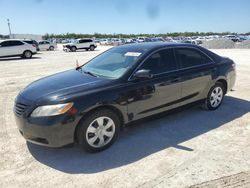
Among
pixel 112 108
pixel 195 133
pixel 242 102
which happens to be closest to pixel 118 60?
pixel 112 108

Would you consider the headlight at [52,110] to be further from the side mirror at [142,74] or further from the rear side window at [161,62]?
the rear side window at [161,62]

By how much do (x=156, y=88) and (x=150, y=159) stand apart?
128 centimetres

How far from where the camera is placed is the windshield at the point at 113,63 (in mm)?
4371

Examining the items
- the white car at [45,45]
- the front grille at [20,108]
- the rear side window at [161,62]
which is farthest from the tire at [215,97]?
the white car at [45,45]

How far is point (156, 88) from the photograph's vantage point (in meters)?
4.45

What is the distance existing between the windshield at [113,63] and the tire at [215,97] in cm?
203

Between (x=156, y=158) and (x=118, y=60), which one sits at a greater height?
(x=118, y=60)

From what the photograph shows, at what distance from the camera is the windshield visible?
14.3 feet

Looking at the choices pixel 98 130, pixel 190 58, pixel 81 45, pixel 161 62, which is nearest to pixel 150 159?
pixel 98 130

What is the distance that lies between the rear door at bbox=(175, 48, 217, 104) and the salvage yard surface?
1.81 feet

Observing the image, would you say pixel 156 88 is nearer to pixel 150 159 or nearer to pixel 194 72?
pixel 194 72

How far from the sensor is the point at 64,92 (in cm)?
377

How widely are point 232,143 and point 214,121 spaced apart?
3.20 ft

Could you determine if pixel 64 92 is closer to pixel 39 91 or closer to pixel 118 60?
pixel 39 91
